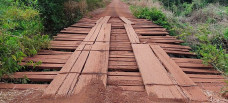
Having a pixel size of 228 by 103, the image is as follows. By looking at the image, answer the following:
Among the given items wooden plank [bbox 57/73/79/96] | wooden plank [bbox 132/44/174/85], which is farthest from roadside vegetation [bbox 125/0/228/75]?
wooden plank [bbox 57/73/79/96]

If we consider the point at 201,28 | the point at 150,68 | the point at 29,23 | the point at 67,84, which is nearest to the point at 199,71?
the point at 150,68

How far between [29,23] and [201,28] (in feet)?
16.9

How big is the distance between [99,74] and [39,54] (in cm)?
158

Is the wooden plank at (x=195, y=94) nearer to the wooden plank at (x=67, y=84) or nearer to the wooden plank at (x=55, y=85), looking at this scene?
the wooden plank at (x=67, y=84)

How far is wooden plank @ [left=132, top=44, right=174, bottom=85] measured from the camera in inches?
83.1

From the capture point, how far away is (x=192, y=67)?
9.28 feet

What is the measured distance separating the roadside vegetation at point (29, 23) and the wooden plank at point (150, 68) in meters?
1.77

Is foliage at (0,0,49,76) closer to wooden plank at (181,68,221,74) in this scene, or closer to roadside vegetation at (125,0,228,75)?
wooden plank at (181,68,221,74)

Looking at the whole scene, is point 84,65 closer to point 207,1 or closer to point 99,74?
point 99,74

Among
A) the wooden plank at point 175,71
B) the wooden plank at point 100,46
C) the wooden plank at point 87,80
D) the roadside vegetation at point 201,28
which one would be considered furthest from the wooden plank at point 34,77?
the roadside vegetation at point 201,28

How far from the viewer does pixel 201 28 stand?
502cm

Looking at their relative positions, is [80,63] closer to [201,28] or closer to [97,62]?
[97,62]

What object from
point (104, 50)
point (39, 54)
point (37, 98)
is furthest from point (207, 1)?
point (37, 98)

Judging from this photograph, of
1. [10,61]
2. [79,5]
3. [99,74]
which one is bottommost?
[99,74]
